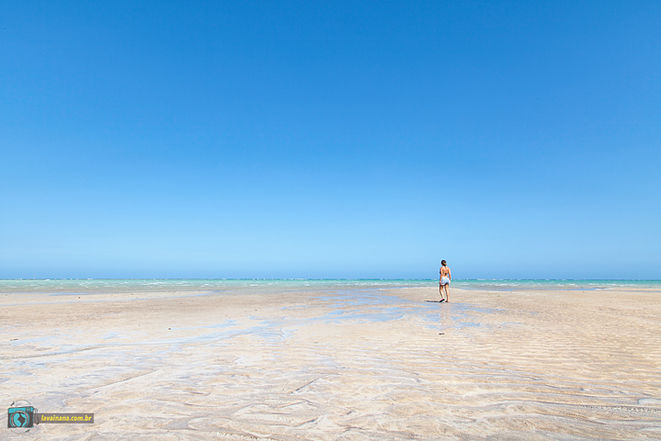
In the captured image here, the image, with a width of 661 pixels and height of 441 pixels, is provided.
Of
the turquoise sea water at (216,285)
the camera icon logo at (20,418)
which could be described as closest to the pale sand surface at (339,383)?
the camera icon logo at (20,418)

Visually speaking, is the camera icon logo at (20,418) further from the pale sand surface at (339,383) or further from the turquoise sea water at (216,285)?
the turquoise sea water at (216,285)

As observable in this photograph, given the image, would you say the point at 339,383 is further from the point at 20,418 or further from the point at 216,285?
the point at 216,285

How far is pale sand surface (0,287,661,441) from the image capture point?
11.3 ft

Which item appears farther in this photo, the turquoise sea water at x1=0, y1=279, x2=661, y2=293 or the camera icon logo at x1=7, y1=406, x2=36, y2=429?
the turquoise sea water at x1=0, y1=279, x2=661, y2=293

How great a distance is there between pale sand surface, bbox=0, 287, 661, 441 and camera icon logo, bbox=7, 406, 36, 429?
0.17 metres

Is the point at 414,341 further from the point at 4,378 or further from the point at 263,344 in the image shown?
the point at 4,378

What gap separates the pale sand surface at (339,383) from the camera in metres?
3.46

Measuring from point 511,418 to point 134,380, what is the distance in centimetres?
490

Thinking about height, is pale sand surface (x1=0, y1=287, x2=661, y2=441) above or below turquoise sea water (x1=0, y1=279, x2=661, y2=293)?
above

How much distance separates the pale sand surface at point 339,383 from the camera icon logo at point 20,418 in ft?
0.57

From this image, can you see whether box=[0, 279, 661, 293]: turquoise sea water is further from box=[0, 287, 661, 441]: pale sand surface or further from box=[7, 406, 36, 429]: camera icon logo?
box=[7, 406, 36, 429]: camera icon logo

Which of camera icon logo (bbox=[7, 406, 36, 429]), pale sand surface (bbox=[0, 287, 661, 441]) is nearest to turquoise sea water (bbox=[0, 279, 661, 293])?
pale sand surface (bbox=[0, 287, 661, 441])

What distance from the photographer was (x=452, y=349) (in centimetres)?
690

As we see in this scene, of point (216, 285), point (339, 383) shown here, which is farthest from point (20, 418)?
point (216, 285)
